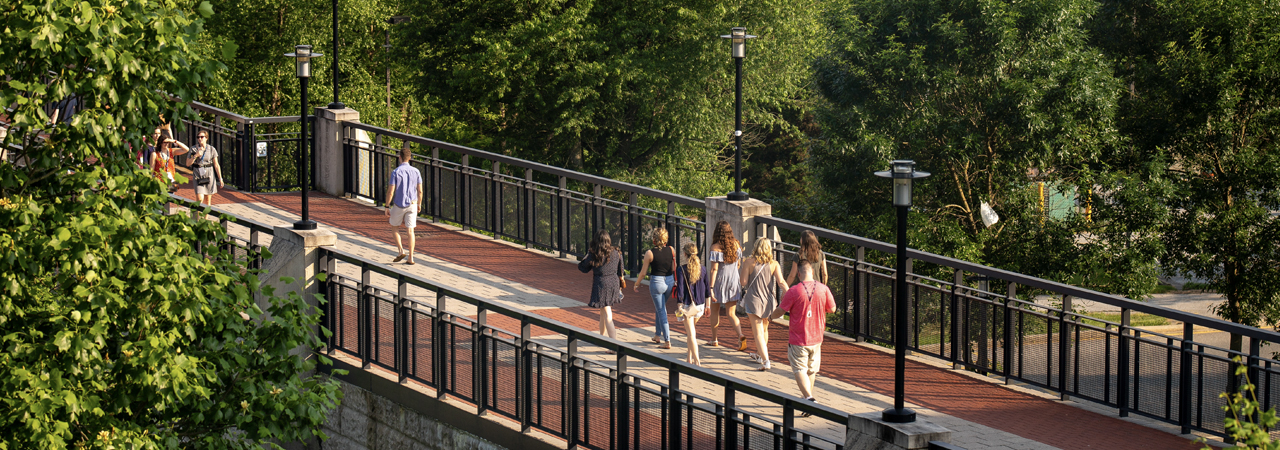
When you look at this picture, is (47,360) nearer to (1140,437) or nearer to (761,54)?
(1140,437)

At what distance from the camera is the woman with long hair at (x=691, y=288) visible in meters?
13.0

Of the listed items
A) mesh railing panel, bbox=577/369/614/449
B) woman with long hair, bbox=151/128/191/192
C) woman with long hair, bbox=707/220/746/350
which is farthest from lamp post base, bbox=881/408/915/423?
woman with long hair, bbox=151/128/191/192

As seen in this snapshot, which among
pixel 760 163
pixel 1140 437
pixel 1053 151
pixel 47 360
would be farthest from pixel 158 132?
pixel 760 163

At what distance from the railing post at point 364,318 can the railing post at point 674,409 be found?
11.7ft

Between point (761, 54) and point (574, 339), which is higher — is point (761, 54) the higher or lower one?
the higher one

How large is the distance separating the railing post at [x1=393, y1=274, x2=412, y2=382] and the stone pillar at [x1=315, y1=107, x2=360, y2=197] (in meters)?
9.19

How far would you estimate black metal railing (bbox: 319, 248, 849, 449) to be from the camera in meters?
9.69

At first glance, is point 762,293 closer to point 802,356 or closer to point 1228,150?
point 802,356

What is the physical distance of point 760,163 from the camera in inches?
2272

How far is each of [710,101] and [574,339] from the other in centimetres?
3078

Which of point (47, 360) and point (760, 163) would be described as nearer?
point (47, 360)

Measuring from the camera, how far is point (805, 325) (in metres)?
11.5

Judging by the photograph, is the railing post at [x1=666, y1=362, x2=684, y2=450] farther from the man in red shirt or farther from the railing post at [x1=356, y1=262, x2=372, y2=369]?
the railing post at [x1=356, y1=262, x2=372, y2=369]

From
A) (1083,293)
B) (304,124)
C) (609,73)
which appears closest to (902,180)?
(1083,293)
